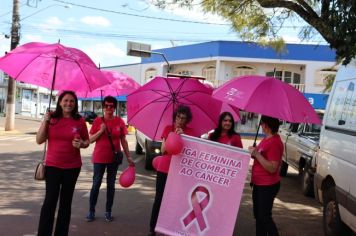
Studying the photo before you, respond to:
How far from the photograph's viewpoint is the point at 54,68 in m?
5.74

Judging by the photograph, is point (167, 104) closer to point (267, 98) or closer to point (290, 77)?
point (267, 98)

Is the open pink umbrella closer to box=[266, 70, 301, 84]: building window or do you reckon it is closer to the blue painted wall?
the blue painted wall

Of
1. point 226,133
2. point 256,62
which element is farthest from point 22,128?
point 226,133

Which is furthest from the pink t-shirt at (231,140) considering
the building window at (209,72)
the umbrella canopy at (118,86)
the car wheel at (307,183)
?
the building window at (209,72)

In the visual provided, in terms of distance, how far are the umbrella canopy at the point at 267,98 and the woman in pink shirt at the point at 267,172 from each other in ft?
1.04

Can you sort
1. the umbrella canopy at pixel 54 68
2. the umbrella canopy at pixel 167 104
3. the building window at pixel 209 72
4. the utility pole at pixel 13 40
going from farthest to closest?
the building window at pixel 209 72 → the utility pole at pixel 13 40 → the umbrella canopy at pixel 167 104 → the umbrella canopy at pixel 54 68

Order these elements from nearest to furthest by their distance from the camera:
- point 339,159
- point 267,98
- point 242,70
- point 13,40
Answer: point 267,98
point 339,159
point 13,40
point 242,70

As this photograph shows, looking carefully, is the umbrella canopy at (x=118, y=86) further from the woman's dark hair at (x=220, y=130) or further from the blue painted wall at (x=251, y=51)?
the blue painted wall at (x=251, y=51)

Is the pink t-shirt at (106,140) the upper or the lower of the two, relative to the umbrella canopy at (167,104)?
lower

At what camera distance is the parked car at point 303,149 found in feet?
35.1

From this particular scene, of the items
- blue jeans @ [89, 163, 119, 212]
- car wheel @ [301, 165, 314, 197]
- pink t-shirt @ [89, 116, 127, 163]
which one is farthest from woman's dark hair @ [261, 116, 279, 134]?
car wheel @ [301, 165, 314, 197]

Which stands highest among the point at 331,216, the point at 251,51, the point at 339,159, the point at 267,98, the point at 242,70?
the point at 251,51

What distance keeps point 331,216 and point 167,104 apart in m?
2.79

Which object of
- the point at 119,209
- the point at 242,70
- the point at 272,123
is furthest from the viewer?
the point at 242,70
